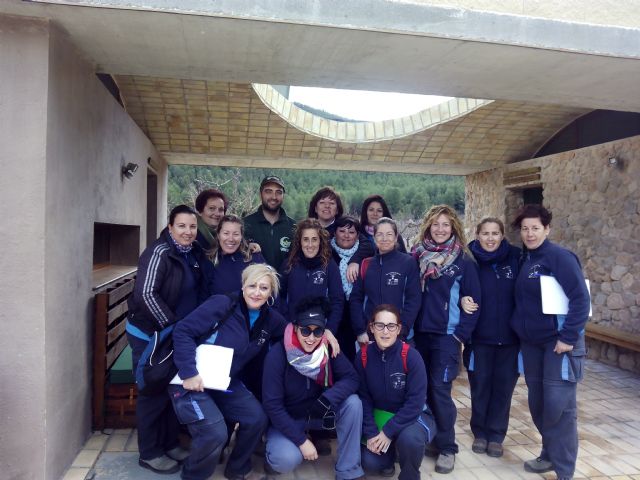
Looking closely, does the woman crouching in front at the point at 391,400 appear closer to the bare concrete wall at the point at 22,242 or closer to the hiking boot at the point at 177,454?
the hiking boot at the point at 177,454

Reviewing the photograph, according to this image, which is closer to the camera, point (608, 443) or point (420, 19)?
point (420, 19)

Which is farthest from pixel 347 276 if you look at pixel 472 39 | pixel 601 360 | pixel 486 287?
pixel 601 360

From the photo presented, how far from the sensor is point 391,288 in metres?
3.29

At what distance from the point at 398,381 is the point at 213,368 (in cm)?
110

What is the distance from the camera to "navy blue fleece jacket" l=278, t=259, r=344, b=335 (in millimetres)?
3377

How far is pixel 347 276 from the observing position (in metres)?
3.57

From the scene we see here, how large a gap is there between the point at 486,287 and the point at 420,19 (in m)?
1.76

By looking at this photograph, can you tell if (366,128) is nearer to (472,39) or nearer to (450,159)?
(450,159)

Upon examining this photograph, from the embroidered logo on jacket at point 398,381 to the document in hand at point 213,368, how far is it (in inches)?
38.7

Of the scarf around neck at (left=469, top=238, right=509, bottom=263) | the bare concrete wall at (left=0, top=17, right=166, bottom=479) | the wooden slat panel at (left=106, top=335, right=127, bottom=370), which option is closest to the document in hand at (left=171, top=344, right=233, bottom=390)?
the bare concrete wall at (left=0, top=17, right=166, bottom=479)

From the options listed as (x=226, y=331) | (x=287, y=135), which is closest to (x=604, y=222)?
(x=287, y=135)

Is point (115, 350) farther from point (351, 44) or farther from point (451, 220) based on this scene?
point (351, 44)

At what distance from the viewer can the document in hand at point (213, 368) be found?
2.84 meters

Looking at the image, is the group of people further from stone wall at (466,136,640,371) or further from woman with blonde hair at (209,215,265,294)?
stone wall at (466,136,640,371)
